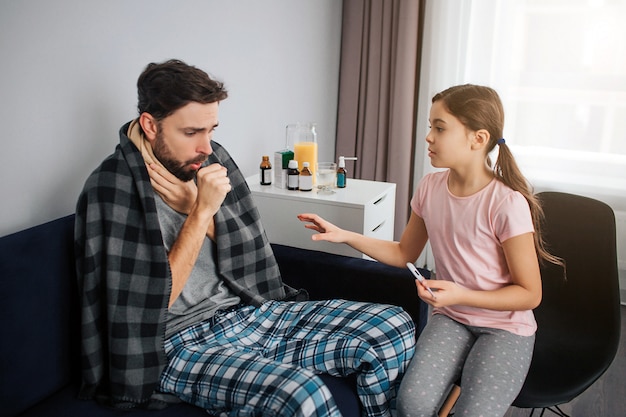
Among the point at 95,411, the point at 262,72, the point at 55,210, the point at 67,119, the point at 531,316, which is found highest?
the point at 262,72

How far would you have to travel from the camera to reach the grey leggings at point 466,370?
52.2 inches

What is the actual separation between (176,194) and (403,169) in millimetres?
1759

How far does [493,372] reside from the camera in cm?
135

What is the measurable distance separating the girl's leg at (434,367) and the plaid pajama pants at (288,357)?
0.04 metres

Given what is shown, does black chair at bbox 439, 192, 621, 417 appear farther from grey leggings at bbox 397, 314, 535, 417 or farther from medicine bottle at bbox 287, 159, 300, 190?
medicine bottle at bbox 287, 159, 300, 190

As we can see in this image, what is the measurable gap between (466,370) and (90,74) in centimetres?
124

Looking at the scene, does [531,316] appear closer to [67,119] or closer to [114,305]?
[114,305]

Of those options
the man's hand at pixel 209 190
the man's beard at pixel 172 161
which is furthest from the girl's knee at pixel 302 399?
the man's beard at pixel 172 161

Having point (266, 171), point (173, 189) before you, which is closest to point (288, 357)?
point (173, 189)

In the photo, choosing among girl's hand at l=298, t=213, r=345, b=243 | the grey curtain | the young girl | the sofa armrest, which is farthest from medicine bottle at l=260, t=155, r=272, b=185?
the grey curtain

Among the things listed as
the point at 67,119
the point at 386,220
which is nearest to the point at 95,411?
the point at 67,119

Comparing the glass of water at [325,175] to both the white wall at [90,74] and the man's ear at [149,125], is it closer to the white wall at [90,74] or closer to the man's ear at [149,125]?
the white wall at [90,74]

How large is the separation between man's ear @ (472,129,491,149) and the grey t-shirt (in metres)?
0.75

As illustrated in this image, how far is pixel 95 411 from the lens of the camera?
4.18 ft
